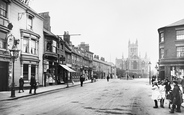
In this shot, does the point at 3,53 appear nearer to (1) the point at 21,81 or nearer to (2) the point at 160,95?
(1) the point at 21,81

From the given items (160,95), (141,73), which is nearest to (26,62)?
(160,95)

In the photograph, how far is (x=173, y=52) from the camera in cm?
3225

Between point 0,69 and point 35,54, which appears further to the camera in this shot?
point 35,54

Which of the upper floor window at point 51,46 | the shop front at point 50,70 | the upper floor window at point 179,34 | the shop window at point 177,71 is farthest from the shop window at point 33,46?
the upper floor window at point 179,34

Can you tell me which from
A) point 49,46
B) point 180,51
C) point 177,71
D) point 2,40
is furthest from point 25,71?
point 180,51

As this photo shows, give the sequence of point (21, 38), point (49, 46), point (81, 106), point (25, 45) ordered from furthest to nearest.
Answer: point (49, 46), point (25, 45), point (21, 38), point (81, 106)

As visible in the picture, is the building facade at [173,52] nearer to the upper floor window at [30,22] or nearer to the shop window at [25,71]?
the shop window at [25,71]

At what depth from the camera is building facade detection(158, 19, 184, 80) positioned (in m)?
31.3

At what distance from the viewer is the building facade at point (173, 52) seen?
103ft

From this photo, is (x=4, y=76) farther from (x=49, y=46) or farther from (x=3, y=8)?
(x=49, y=46)

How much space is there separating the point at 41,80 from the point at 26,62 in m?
4.34

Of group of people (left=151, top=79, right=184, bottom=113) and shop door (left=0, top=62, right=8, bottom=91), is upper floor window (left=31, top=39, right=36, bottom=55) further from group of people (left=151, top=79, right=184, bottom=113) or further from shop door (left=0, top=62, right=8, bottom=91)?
group of people (left=151, top=79, right=184, bottom=113)

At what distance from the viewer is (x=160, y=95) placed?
10.5 meters

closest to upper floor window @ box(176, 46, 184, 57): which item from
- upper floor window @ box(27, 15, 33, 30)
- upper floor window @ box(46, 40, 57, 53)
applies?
upper floor window @ box(46, 40, 57, 53)
